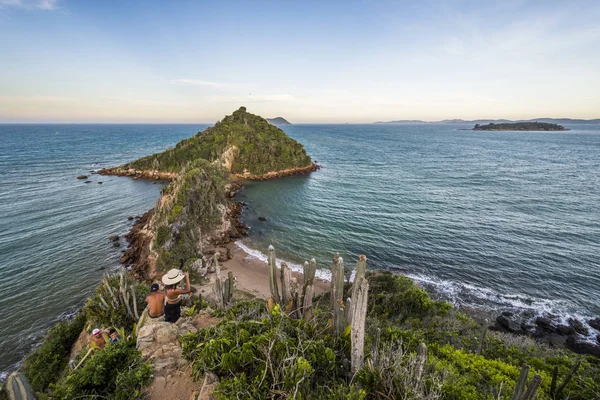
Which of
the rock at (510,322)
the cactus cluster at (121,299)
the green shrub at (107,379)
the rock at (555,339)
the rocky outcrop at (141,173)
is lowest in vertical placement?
the rock at (555,339)

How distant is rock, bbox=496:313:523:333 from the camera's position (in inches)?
691

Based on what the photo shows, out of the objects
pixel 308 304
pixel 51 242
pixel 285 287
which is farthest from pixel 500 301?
pixel 51 242

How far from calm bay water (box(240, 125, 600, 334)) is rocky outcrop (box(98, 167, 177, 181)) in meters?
20.0

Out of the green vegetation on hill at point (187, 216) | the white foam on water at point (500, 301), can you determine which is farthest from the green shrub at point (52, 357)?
the white foam on water at point (500, 301)

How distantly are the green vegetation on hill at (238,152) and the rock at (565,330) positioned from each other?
4975 centimetres

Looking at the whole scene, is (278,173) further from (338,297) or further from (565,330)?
(338,297)

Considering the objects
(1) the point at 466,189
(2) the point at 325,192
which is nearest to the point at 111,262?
(2) the point at 325,192

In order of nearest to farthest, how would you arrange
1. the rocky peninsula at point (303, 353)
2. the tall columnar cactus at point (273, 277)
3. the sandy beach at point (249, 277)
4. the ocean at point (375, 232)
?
the rocky peninsula at point (303, 353), the tall columnar cactus at point (273, 277), the ocean at point (375, 232), the sandy beach at point (249, 277)

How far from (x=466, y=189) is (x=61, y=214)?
60745mm

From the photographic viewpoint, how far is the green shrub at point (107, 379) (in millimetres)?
6141

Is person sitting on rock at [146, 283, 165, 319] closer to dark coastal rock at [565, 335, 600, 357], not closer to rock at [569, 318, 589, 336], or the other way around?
dark coastal rock at [565, 335, 600, 357]

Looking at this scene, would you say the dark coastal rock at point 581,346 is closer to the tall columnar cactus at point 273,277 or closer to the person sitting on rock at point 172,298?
the tall columnar cactus at point 273,277

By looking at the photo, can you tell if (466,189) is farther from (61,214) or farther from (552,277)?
(61,214)

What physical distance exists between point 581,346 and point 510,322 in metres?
3.43
